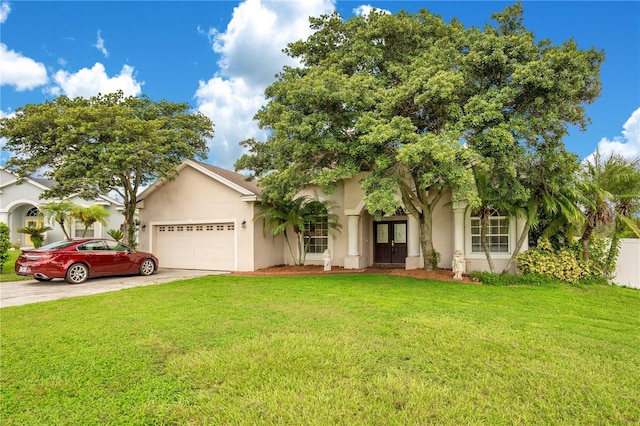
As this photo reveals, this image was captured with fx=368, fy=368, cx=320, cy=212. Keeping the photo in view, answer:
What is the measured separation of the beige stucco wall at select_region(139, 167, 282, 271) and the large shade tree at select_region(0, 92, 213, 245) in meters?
0.86

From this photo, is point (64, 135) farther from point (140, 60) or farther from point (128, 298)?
point (128, 298)

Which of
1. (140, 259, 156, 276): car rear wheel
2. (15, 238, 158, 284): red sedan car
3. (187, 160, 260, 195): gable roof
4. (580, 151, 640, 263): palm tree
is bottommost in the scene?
(140, 259, 156, 276): car rear wheel

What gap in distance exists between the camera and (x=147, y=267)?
13906 mm

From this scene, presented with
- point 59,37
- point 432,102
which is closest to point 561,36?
point 432,102

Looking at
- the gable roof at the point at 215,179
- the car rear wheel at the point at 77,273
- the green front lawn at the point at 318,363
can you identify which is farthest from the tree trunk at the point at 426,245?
the car rear wheel at the point at 77,273

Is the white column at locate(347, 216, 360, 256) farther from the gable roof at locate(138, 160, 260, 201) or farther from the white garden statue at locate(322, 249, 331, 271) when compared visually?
the gable roof at locate(138, 160, 260, 201)

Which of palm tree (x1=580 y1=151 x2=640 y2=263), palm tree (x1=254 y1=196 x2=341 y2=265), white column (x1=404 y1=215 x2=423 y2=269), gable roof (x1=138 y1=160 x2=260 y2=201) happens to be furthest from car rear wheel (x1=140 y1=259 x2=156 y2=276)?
palm tree (x1=580 y1=151 x2=640 y2=263)

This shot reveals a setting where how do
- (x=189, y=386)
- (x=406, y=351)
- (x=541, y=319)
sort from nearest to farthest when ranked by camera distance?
(x=189, y=386) < (x=406, y=351) < (x=541, y=319)

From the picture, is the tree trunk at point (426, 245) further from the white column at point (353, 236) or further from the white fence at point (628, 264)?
the white fence at point (628, 264)

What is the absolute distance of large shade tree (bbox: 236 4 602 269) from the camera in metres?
9.52

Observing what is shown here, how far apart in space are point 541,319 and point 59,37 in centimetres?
1577

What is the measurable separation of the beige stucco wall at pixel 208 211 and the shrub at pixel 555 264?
9650mm

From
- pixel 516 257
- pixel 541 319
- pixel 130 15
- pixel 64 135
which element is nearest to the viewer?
pixel 541 319

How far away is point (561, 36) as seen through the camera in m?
10.4
